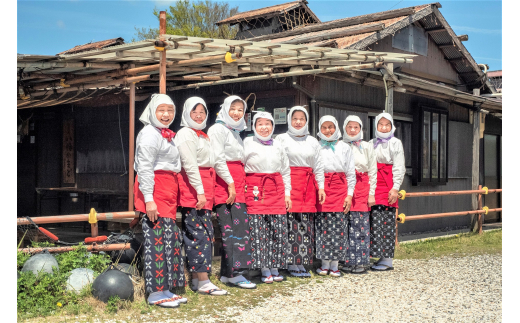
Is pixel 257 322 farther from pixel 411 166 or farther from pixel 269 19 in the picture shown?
pixel 269 19

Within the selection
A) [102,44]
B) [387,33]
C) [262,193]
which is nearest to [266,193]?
[262,193]

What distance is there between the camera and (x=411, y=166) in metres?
9.93

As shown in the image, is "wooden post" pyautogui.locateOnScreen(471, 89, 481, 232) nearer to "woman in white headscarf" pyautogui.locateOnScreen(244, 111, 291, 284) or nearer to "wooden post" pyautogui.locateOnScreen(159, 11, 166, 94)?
"woman in white headscarf" pyautogui.locateOnScreen(244, 111, 291, 284)

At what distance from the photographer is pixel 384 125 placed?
6707 mm

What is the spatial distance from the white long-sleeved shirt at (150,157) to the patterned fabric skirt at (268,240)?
4.13 ft

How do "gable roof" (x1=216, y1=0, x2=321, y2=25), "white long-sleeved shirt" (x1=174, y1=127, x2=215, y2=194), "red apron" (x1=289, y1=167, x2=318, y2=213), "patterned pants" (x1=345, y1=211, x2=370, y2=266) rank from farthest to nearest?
"gable roof" (x1=216, y1=0, x2=321, y2=25)
"patterned pants" (x1=345, y1=211, x2=370, y2=266)
"red apron" (x1=289, y1=167, x2=318, y2=213)
"white long-sleeved shirt" (x1=174, y1=127, x2=215, y2=194)

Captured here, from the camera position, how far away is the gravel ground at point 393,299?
4555 millimetres

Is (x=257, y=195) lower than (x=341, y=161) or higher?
lower

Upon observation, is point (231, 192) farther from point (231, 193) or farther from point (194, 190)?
point (194, 190)

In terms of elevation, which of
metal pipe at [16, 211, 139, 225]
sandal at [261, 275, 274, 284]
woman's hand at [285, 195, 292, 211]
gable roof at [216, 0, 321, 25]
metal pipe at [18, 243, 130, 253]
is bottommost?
sandal at [261, 275, 274, 284]

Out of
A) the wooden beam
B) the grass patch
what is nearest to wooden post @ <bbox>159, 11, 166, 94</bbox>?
the grass patch

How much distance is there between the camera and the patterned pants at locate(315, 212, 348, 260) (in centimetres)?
611

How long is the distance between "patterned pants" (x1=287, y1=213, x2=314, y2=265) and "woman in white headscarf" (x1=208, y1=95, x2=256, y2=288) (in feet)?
2.29

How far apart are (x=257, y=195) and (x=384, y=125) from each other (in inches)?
83.6
